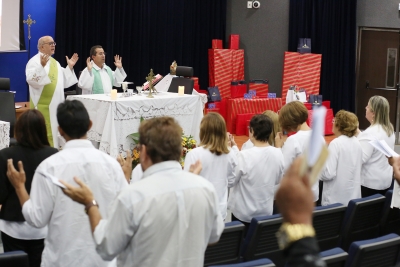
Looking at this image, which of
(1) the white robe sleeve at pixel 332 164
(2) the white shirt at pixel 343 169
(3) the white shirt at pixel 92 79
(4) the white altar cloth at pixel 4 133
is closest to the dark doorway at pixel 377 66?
(3) the white shirt at pixel 92 79

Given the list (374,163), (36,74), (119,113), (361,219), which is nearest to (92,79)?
(36,74)

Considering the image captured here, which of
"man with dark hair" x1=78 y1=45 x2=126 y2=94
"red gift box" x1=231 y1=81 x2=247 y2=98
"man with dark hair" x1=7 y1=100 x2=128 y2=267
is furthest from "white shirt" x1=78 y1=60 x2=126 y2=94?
"man with dark hair" x1=7 y1=100 x2=128 y2=267

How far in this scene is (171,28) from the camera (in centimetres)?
1241

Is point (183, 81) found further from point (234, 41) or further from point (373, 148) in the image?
point (373, 148)

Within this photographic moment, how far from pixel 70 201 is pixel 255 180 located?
1.64 metres

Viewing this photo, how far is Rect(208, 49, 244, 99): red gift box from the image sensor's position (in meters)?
12.1

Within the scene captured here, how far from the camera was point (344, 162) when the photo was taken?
4.78 meters

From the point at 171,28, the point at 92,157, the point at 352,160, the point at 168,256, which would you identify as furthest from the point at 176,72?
the point at 168,256

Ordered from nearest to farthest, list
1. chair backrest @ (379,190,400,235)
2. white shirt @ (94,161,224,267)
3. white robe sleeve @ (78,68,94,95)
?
white shirt @ (94,161,224,267), chair backrest @ (379,190,400,235), white robe sleeve @ (78,68,94,95)

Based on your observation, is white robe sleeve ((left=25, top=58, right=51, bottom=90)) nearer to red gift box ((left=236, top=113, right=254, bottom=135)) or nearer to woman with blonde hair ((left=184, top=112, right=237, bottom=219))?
red gift box ((left=236, top=113, right=254, bottom=135))

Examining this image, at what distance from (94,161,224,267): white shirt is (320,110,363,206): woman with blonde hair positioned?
2.52m

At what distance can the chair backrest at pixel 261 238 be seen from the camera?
362 centimetres

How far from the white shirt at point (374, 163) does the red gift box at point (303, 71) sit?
664cm

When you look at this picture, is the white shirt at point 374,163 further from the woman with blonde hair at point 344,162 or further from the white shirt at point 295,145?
the white shirt at point 295,145
